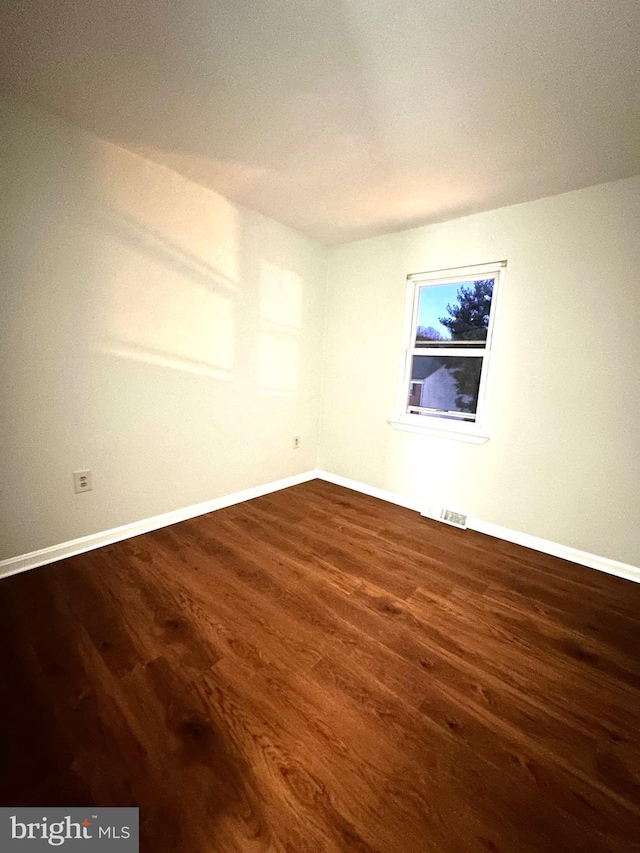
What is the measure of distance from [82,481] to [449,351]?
8.96ft

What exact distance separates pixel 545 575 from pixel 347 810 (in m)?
1.76

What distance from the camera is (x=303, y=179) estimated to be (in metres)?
2.10

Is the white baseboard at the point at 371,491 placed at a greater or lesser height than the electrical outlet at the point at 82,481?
lesser

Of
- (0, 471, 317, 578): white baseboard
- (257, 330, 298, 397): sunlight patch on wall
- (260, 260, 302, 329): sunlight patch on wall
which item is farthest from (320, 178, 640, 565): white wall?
(0, 471, 317, 578): white baseboard

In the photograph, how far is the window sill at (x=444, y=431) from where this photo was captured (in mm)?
2537

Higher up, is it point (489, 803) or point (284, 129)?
point (284, 129)

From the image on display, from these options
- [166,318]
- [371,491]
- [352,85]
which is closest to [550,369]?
[371,491]

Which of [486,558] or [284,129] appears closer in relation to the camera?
[284,129]

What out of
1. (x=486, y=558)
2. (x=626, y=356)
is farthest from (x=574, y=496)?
(x=626, y=356)

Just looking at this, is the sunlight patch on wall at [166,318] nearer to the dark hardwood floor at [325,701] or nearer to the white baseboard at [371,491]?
the dark hardwood floor at [325,701]

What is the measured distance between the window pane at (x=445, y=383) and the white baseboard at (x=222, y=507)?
858 mm

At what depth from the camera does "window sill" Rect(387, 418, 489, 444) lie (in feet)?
8.32

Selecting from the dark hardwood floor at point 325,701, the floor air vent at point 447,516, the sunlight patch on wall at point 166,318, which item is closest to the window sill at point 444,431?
the floor air vent at point 447,516

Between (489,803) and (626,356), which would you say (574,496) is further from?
(489,803)
